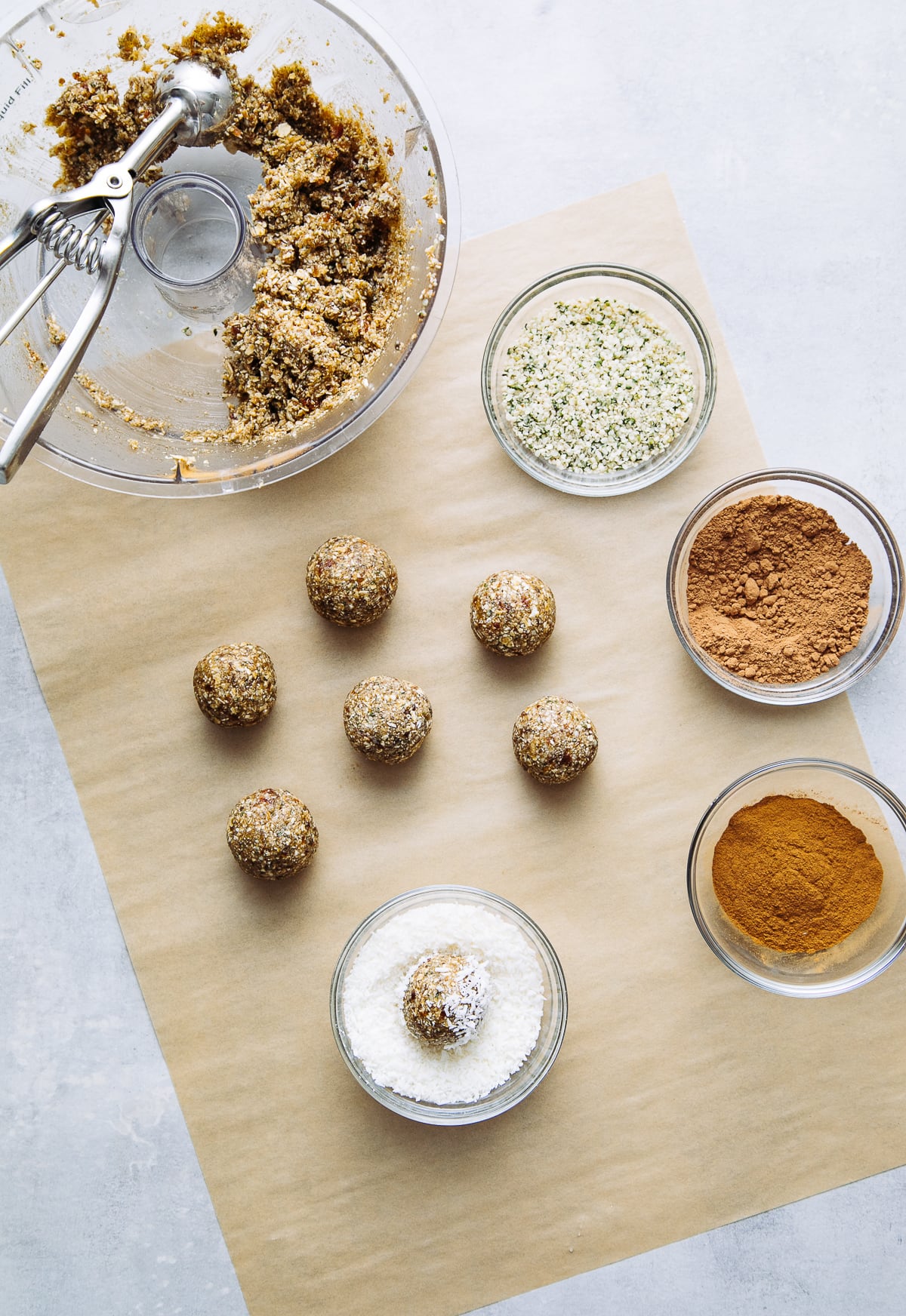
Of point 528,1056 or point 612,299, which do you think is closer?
point 528,1056

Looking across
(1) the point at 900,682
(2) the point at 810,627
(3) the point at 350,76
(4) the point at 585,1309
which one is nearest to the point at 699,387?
(2) the point at 810,627

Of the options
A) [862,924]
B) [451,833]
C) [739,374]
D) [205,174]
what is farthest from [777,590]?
[205,174]

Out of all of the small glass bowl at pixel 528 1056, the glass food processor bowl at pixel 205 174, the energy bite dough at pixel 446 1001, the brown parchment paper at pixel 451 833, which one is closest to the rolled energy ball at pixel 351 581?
the brown parchment paper at pixel 451 833

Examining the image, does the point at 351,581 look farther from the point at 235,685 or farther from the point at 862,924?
Answer: the point at 862,924

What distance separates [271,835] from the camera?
1.94 m

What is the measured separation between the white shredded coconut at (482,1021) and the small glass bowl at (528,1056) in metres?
0.02

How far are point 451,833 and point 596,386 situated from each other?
0.99 m

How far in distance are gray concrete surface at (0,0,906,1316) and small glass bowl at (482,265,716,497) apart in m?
0.09

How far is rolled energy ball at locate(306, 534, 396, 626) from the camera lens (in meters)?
1.96

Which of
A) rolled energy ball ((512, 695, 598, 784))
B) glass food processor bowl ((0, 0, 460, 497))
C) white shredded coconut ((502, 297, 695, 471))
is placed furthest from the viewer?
white shredded coconut ((502, 297, 695, 471))

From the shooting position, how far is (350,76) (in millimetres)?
1892

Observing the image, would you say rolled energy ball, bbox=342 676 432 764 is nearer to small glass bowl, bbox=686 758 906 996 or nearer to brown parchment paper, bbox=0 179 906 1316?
brown parchment paper, bbox=0 179 906 1316

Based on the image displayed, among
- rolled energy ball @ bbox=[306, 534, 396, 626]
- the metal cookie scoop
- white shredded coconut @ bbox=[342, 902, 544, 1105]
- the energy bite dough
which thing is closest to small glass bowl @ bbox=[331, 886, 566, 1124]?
white shredded coconut @ bbox=[342, 902, 544, 1105]

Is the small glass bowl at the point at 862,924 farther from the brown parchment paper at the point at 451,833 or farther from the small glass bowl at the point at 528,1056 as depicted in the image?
the small glass bowl at the point at 528,1056
